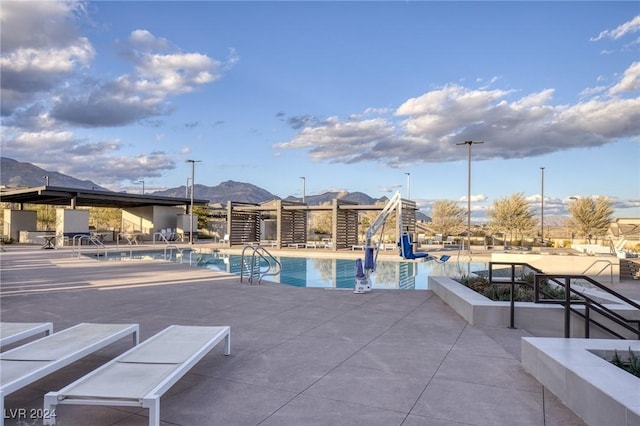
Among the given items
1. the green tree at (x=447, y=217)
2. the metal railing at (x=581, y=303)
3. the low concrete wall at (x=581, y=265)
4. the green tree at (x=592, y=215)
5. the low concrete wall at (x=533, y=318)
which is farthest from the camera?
the green tree at (x=447, y=217)

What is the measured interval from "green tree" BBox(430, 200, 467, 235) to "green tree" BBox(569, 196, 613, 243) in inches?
307

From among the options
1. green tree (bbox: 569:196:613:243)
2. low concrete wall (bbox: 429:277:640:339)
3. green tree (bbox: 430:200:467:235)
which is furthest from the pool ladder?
green tree (bbox: 569:196:613:243)

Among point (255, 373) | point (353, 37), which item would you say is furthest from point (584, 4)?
point (255, 373)

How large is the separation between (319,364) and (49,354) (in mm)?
2120

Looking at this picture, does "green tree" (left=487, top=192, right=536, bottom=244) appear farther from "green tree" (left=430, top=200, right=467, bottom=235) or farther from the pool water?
the pool water

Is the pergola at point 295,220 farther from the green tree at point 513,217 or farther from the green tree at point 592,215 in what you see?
the green tree at point 592,215

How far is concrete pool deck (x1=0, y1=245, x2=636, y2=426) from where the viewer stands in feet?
8.53

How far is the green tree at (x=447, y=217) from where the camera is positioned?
104 ft

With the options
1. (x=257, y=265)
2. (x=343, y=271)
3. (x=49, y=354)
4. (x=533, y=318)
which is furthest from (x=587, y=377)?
(x=343, y=271)

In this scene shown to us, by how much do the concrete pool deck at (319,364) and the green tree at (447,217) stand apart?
1004 inches

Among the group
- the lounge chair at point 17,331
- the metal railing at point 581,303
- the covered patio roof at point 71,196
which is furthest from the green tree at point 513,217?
the lounge chair at point 17,331

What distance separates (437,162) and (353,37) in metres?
25.1

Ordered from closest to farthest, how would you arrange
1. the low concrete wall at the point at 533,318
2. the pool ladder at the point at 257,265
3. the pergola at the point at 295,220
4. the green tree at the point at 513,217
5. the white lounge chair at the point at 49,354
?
the white lounge chair at the point at 49,354, the low concrete wall at the point at 533,318, the pool ladder at the point at 257,265, the pergola at the point at 295,220, the green tree at the point at 513,217

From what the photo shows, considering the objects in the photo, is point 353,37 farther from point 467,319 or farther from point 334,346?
point 334,346
